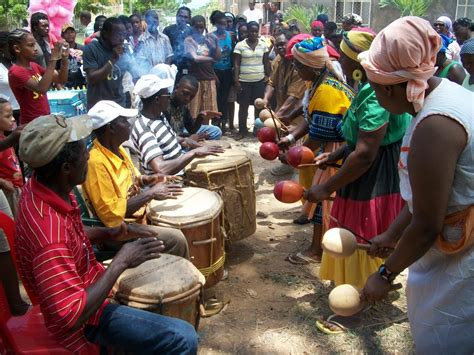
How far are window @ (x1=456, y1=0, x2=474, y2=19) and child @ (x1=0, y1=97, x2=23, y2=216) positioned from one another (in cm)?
1595

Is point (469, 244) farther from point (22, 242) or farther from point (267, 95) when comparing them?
point (267, 95)

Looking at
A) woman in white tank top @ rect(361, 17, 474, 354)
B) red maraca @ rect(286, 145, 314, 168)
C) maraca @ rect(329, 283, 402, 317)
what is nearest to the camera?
woman in white tank top @ rect(361, 17, 474, 354)

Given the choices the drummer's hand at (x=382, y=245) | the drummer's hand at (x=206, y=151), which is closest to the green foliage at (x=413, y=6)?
the drummer's hand at (x=206, y=151)

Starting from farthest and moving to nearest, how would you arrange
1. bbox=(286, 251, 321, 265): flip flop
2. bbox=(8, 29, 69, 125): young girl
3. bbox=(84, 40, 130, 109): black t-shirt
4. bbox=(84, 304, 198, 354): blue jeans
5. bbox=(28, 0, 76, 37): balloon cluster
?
1. bbox=(28, 0, 76, 37): balloon cluster
2. bbox=(84, 40, 130, 109): black t-shirt
3. bbox=(8, 29, 69, 125): young girl
4. bbox=(286, 251, 321, 265): flip flop
5. bbox=(84, 304, 198, 354): blue jeans

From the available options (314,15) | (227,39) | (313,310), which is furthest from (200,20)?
(314,15)

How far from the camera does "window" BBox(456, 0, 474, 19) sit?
51.4 feet

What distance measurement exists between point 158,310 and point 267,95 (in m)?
5.24

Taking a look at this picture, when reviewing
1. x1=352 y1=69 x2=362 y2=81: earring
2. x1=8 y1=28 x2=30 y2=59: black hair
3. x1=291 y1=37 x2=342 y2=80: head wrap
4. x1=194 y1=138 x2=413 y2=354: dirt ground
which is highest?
x1=8 y1=28 x2=30 y2=59: black hair

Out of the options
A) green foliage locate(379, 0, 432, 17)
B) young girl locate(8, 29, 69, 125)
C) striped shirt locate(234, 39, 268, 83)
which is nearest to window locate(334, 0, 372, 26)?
green foliage locate(379, 0, 432, 17)

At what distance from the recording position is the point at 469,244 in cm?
185

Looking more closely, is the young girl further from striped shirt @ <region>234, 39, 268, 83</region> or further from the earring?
striped shirt @ <region>234, 39, 268, 83</region>

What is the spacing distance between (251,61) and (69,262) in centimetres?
746

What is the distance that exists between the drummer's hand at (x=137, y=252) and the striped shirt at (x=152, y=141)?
1.68 m

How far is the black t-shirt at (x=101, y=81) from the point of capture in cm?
605
